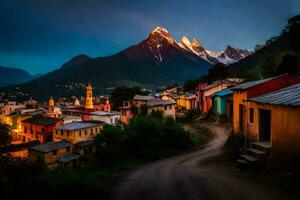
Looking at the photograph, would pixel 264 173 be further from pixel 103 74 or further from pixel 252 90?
pixel 103 74

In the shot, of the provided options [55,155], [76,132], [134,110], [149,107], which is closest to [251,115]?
[55,155]

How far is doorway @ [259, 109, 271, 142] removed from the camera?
52.0 feet

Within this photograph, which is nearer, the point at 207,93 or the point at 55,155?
the point at 55,155

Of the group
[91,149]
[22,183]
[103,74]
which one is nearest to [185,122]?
[91,149]

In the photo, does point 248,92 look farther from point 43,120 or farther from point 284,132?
point 43,120

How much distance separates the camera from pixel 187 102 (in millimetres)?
60188

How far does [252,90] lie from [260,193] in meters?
8.95

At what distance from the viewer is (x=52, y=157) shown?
37156 mm

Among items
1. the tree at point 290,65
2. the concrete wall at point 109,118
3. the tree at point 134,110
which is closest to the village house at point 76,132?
the tree at point 134,110

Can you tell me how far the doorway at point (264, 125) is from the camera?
52.0 ft

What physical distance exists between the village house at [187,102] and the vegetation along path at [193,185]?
41.1m

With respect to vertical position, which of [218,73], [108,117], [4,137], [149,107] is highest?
[218,73]

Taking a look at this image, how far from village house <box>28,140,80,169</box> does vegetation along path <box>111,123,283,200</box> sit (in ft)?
76.2

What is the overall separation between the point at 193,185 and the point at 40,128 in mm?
53130
